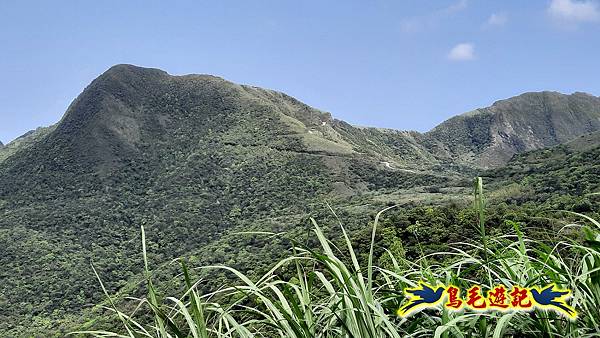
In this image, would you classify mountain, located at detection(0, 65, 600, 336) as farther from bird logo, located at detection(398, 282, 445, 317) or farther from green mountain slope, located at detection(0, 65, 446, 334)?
bird logo, located at detection(398, 282, 445, 317)

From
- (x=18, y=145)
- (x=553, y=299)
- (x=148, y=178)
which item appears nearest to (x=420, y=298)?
(x=553, y=299)

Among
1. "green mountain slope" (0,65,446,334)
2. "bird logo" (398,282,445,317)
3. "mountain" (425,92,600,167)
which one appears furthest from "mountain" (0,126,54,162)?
"bird logo" (398,282,445,317)

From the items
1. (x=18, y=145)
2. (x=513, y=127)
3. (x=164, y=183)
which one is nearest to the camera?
A: (x=164, y=183)

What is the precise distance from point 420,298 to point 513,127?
148289mm

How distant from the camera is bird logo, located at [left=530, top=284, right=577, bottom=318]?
1842mm

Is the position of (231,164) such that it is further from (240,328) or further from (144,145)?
(240,328)

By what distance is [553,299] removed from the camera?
6.29ft

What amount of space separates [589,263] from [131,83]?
309 feet

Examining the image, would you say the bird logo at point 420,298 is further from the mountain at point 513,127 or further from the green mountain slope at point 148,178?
the mountain at point 513,127

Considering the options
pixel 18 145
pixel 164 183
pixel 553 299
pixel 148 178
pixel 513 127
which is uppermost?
→ pixel 18 145

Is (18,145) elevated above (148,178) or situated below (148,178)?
above

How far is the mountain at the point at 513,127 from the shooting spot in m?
130

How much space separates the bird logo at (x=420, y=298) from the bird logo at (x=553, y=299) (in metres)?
0.32

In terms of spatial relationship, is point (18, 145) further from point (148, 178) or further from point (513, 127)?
point (513, 127)
